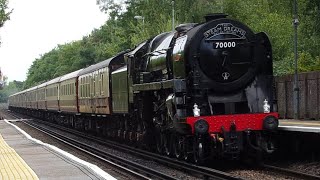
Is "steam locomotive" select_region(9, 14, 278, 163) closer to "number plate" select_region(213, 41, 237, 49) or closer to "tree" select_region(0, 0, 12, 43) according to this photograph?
"number plate" select_region(213, 41, 237, 49)

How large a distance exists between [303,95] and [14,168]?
649 inches

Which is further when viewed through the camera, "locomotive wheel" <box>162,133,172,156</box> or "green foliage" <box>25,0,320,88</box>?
"green foliage" <box>25,0,320,88</box>

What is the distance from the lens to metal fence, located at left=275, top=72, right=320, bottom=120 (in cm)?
2415

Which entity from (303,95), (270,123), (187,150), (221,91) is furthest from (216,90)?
(303,95)

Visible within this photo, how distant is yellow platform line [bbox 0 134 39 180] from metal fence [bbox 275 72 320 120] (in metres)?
13.5

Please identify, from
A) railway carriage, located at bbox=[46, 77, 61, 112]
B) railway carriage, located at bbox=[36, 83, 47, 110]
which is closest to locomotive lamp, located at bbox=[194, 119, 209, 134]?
railway carriage, located at bbox=[46, 77, 61, 112]

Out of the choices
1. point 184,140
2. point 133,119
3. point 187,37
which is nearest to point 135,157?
point 133,119

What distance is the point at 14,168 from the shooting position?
12398 millimetres

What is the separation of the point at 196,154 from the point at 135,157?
445 cm

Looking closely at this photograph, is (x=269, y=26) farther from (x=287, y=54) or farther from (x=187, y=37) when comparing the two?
(x=187, y=37)

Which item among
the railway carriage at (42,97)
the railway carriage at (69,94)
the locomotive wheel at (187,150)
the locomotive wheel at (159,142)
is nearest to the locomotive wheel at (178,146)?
the locomotive wheel at (187,150)

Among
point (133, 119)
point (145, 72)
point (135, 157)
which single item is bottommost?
point (135, 157)

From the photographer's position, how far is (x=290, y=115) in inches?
1061

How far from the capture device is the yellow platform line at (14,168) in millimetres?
10836
